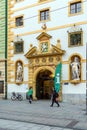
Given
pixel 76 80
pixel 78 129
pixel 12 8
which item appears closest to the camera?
pixel 78 129

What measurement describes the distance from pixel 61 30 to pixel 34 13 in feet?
16.0

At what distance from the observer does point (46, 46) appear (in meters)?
35.6

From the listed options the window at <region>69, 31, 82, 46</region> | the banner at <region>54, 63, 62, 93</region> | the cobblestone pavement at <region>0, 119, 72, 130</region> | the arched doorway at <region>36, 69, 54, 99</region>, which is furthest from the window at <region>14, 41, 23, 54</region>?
the cobblestone pavement at <region>0, 119, 72, 130</region>

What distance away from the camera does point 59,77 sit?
109ft

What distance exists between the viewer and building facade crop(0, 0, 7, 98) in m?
39.8

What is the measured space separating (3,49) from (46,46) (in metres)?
7.18

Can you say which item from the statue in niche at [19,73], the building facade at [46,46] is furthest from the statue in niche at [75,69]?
the statue in niche at [19,73]

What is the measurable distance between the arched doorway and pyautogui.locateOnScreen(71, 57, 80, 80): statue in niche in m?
4.78

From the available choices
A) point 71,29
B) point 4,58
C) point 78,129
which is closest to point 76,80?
point 71,29

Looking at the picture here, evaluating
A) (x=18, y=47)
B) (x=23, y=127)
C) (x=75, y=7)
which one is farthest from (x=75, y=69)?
(x=23, y=127)

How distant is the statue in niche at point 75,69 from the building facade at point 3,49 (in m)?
10.5

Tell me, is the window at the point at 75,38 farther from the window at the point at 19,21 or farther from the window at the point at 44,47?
the window at the point at 19,21

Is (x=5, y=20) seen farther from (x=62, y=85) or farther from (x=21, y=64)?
(x=62, y=85)

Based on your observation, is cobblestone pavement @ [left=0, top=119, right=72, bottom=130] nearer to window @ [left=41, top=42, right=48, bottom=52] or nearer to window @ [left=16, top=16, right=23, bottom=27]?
window @ [left=41, top=42, right=48, bottom=52]
